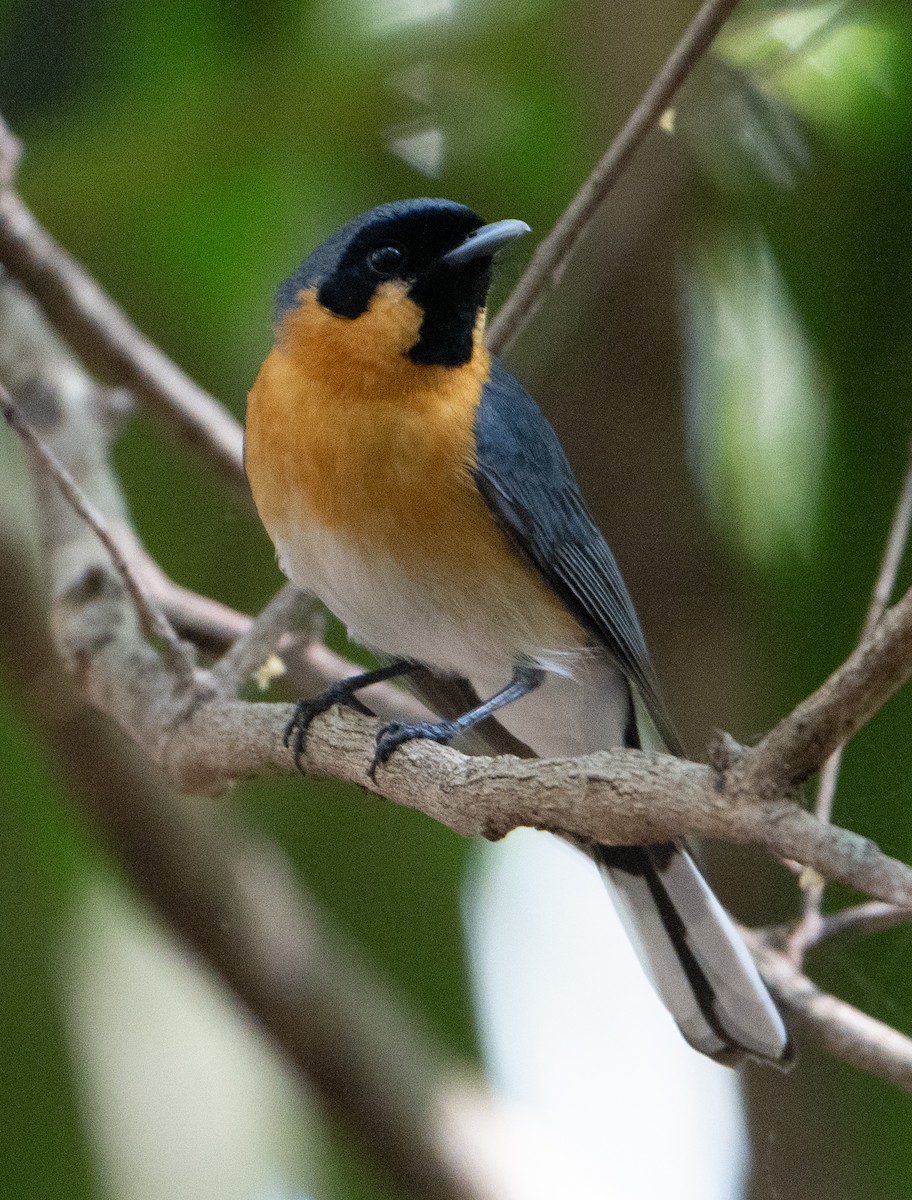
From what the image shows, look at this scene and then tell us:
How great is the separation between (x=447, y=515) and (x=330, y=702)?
411 millimetres

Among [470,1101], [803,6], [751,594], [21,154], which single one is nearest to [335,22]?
[21,154]

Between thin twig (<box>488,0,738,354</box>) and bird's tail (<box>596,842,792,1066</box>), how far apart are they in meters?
1.10

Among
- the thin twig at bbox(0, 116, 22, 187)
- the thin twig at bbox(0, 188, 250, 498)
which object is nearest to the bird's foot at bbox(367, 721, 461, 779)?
the thin twig at bbox(0, 188, 250, 498)

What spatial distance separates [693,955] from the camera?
8.60ft

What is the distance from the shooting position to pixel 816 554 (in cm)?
280

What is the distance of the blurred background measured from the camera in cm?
279

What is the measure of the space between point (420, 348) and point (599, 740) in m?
0.96

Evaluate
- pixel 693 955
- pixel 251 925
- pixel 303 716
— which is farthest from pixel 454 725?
pixel 251 925

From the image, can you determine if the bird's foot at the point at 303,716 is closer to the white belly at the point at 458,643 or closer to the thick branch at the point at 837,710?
the white belly at the point at 458,643

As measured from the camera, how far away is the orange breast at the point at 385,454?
8.33ft

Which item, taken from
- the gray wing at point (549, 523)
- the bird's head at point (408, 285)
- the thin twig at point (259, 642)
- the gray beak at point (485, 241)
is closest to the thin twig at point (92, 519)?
the thin twig at point (259, 642)

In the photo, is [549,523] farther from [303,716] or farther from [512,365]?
[512,365]

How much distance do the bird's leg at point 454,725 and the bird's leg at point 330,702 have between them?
5.8 inches

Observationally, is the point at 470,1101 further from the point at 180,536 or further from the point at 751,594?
the point at 180,536
